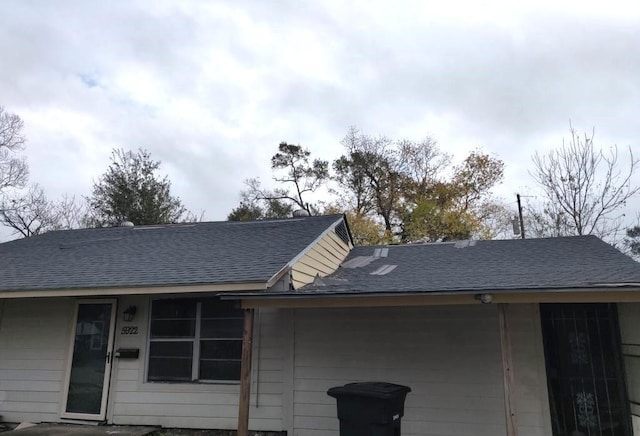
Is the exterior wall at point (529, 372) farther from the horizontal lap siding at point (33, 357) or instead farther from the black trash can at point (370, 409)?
the horizontal lap siding at point (33, 357)

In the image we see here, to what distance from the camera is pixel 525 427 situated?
5332mm

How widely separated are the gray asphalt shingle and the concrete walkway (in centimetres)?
314

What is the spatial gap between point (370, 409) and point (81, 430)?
14.6 feet

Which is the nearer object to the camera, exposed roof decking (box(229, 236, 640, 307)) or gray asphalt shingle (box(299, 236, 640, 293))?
exposed roof decking (box(229, 236, 640, 307))

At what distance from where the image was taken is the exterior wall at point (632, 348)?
5.27m

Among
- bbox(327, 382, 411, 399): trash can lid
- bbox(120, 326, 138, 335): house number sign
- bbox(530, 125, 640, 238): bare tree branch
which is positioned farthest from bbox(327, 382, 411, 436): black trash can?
bbox(530, 125, 640, 238): bare tree branch

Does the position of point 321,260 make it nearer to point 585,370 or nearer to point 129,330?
point 129,330

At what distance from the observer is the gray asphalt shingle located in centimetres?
498

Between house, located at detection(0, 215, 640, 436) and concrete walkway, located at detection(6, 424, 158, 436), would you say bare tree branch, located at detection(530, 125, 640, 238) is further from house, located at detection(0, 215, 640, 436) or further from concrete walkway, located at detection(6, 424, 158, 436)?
concrete walkway, located at detection(6, 424, 158, 436)

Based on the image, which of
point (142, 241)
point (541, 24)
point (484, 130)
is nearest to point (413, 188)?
point (484, 130)

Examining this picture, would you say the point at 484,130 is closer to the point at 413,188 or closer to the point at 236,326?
the point at 413,188

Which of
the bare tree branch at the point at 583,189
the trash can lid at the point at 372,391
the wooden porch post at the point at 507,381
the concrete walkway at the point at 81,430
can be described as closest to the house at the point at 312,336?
the wooden porch post at the point at 507,381

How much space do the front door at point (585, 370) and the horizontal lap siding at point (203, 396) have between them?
3705mm

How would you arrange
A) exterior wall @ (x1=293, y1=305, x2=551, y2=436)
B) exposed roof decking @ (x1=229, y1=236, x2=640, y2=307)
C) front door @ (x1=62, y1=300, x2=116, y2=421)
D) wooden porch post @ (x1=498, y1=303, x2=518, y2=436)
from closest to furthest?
wooden porch post @ (x1=498, y1=303, x2=518, y2=436), exposed roof decking @ (x1=229, y1=236, x2=640, y2=307), exterior wall @ (x1=293, y1=305, x2=551, y2=436), front door @ (x1=62, y1=300, x2=116, y2=421)
